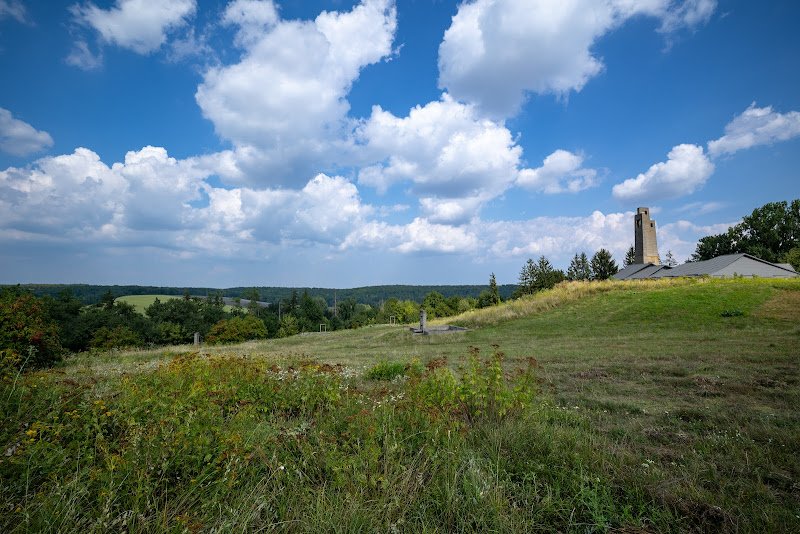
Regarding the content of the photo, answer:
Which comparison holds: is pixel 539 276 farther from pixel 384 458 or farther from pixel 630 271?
pixel 384 458

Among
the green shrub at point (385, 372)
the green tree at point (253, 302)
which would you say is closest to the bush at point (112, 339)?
the green shrub at point (385, 372)

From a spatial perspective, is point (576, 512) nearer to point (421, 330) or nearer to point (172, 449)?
point (172, 449)

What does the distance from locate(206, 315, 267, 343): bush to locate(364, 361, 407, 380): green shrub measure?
2042 inches

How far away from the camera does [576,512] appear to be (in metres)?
3.04

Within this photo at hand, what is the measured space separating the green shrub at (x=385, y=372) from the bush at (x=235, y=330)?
51.9 meters

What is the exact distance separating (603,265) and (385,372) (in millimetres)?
82839

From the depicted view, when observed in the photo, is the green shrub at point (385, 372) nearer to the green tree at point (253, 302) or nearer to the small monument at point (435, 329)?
the small monument at point (435, 329)

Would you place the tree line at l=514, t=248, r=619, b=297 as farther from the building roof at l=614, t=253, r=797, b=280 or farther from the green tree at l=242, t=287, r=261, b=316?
the green tree at l=242, t=287, r=261, b=316

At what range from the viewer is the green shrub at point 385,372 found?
8883 millimetres

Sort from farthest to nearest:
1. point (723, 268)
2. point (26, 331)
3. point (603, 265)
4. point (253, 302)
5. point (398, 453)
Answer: point (253, 302), point (603, 265), point (723, 268), point (26, 331), point (398, 453)

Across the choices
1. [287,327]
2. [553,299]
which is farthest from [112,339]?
[553,299]

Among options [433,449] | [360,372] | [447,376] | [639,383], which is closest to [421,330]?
[360,372]

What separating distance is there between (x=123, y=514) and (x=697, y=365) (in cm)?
1161

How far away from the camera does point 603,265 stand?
79.7 m
